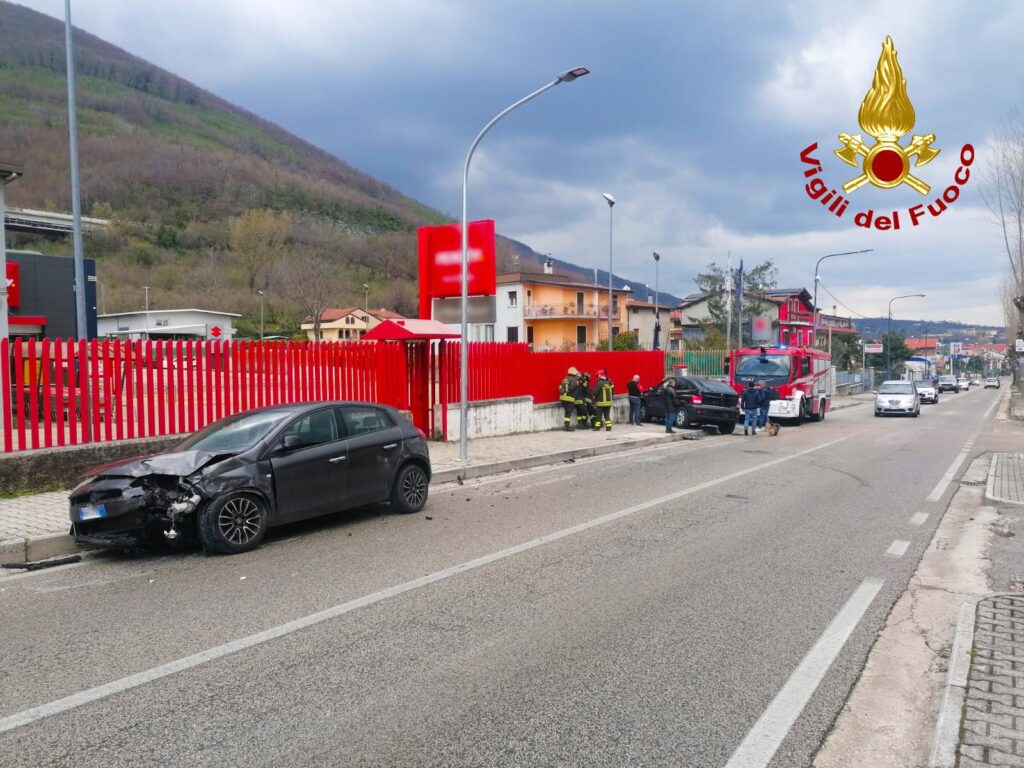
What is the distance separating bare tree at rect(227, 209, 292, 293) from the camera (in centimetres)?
9388

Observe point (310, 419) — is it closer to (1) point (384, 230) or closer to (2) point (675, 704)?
(2) point (675, 704)

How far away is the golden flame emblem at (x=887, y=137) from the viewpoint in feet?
42.9

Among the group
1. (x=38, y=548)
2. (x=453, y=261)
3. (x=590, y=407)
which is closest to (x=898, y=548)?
(x=38, y=548)

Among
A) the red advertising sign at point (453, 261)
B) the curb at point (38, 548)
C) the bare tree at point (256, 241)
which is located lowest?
the curb at point (38, 548)

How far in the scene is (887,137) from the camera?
13.4 m

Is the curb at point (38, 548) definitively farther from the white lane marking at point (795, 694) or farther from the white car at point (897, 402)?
the white car at point (897, 402)

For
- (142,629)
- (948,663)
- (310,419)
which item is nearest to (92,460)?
(310,419)

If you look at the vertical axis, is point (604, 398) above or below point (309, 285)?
below

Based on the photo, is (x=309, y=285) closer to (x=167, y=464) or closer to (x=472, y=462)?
(x=472, y=462)

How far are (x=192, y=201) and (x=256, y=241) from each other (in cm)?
3009

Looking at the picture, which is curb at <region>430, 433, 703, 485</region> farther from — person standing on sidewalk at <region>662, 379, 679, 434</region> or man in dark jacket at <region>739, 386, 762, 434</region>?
man in dark jacket at <region>739, 386, 762, 434</region>

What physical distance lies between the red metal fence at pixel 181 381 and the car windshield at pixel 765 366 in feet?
42.6

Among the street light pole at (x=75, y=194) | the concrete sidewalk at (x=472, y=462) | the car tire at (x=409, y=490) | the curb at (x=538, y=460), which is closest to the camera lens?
the concrete sidewalk at (x=472, y=462)

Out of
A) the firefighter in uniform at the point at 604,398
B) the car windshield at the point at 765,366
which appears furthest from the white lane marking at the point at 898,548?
the car windshield at the point at 765,366
